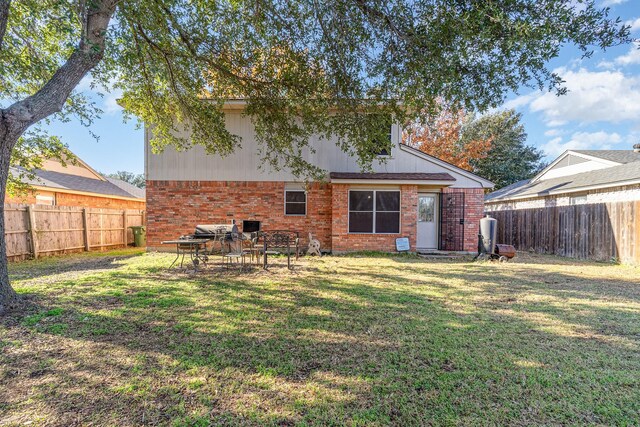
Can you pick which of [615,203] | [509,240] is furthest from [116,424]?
[509,240]

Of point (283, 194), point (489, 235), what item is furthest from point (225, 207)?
point (489, 235)

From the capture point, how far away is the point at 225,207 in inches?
468

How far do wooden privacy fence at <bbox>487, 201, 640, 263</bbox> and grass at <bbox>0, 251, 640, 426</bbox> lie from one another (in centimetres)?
510

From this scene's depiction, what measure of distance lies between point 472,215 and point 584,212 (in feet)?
13.6

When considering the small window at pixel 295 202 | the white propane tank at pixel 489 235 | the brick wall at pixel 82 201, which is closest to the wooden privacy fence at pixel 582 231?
the white propane tank at pixel 489 235

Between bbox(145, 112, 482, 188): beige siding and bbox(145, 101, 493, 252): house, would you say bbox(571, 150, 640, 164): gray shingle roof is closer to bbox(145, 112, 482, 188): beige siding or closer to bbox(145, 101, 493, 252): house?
bbox(145, 101, 493, 252): house

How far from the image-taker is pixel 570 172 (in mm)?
16828

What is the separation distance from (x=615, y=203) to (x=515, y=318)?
956 centimetres

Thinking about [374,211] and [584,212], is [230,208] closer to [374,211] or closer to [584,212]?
[374,211]

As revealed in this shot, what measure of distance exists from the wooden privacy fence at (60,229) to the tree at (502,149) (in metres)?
26.4

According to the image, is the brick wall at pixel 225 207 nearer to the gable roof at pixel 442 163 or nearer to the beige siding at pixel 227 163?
the beige siding at pixel 227 163

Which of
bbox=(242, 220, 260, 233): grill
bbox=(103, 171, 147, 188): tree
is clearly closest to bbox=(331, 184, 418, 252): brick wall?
bbox=(242, 220, 260, 233): grill

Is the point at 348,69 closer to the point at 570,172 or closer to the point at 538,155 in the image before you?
the point at 570,172

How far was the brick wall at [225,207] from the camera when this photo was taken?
38.8 ft
